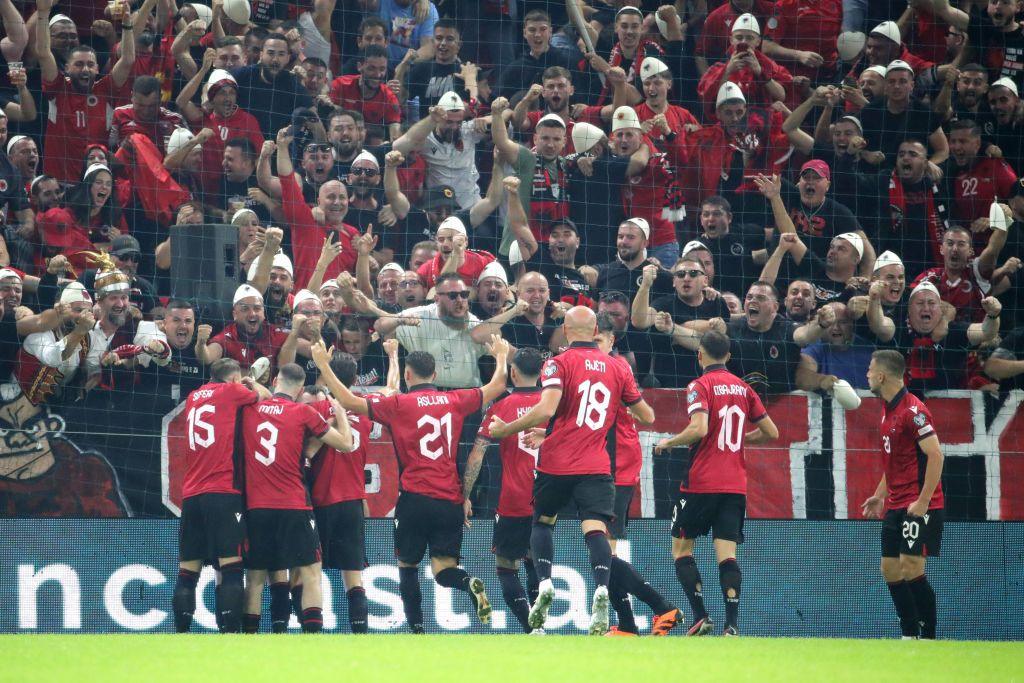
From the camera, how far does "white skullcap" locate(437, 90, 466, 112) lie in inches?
504

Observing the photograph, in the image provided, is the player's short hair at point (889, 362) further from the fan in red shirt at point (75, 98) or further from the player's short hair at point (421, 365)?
the fan in red shirt at point (75, 98)

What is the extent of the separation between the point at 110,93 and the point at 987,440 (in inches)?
330

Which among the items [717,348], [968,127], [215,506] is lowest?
[215,506]

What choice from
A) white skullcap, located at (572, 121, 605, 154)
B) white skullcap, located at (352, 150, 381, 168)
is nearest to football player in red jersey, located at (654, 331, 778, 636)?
white skullcap, located at (572, 121, 605, 154)

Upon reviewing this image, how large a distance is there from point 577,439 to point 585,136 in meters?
4.91

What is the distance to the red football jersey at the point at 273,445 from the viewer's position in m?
9.34

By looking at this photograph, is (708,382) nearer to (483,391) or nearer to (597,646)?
(483,391)

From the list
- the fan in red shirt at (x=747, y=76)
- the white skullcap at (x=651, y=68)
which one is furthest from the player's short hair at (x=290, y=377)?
the fan in red shirt at (x=747, y=76)

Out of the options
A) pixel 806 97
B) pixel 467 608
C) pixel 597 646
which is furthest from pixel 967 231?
pixel 597 646

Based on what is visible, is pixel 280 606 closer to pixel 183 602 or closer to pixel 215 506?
pixel 183 602

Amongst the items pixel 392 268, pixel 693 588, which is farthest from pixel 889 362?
pixel 392 268

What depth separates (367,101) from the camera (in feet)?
43.9

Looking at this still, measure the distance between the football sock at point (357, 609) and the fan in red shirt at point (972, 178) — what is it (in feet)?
23.6

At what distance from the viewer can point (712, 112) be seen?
45.8 ft
